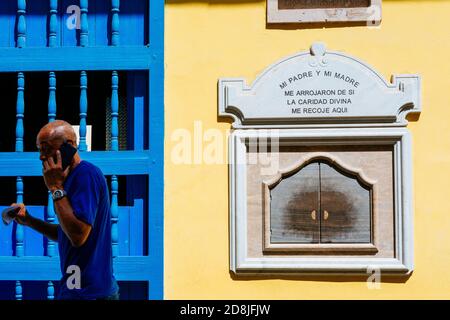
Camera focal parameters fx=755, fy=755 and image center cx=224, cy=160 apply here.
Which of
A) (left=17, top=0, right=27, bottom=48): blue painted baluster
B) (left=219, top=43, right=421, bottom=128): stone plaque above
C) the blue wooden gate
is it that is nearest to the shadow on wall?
the blue wooden gate

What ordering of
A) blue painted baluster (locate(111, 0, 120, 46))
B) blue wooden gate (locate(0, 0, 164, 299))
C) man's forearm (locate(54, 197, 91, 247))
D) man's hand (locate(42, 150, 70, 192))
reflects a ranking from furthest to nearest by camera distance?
blue painted baluster (locate(111, 0, 120, 46)) < blue wooden gate (locate(0, 0, 164, 299)) < man's hand (locate(42, 150, 70, 192)) < man's forearm (locate(54, 197, 91, 247))

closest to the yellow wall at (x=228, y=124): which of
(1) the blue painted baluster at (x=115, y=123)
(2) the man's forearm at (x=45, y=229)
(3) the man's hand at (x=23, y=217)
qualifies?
(1) the blue painted baluster at (x=115, y=123)

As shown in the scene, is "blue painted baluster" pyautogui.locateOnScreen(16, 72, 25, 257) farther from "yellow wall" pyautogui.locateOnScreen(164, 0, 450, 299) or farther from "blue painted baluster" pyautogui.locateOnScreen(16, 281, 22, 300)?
"yellow wall" pyautogui.locateOnScreen(164, 0, 450, 299)

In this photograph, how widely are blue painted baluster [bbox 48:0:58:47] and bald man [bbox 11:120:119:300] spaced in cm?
78

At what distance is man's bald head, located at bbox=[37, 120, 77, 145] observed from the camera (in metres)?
5.39

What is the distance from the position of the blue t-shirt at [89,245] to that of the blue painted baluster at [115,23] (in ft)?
3.27

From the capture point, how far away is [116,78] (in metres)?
5.62

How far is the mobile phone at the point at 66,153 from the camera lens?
17.4 feet

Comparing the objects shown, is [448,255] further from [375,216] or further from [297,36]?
[297,36]

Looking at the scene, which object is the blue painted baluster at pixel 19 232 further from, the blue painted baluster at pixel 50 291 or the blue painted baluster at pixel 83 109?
the blue painted baluster at pixel 83 109

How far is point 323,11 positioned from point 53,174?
230 centimetres

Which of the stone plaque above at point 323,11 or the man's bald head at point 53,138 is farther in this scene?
A: the stone plaque above at point 323,11

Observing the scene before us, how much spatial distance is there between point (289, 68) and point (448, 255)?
5.84 ft

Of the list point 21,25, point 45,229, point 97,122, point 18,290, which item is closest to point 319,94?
point 97,122
